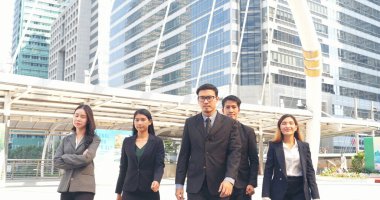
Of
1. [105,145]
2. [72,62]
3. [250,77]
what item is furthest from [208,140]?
[72,62]

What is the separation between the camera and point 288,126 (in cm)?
473

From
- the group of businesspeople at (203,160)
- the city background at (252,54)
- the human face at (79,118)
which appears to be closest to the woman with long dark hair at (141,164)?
the group of businesspeople at (203,160)

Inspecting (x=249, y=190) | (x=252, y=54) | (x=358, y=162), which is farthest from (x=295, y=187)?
(x=252, y=54)

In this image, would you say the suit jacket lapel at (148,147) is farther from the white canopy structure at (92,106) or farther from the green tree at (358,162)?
the green tree at (358,162)

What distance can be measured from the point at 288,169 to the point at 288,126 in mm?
471

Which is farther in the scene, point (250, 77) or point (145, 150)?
point (250, 77)

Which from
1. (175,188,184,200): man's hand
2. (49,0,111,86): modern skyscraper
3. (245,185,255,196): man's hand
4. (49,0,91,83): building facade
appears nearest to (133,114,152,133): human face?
(175,188,184,200): man's hand

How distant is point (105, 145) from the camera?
1647 cm

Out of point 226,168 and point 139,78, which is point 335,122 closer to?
point 226,168

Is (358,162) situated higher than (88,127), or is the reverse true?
(88,127)

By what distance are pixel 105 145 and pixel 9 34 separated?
5783 millimetres

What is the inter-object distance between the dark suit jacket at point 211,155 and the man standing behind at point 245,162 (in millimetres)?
529

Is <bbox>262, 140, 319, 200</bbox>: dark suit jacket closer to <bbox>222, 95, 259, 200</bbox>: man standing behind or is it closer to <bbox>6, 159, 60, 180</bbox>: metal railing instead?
<bbox>222, 95, 259, 200</bbox>: man standing behind

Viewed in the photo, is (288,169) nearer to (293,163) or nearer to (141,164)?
(293,163)
